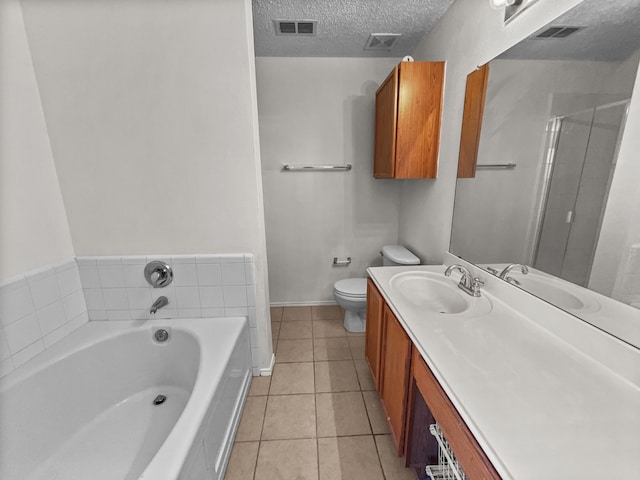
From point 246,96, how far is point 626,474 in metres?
1.82

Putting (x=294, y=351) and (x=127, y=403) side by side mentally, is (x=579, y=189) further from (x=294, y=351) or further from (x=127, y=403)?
(x=127, y=403)

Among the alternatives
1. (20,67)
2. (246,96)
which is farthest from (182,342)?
(20,67)

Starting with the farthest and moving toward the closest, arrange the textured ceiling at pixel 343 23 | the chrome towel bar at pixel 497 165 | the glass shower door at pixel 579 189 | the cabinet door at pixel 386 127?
the cabinet door at pixel 386 127
the textured ceiling at pixel 343 23
the chrome towel bar at pixel 497 165
the glass shower door at pixel 579 189

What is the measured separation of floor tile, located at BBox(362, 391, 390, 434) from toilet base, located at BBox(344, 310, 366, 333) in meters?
0.65

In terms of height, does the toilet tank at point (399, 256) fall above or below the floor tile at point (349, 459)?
above

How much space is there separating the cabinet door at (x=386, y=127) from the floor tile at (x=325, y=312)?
1.40 meters

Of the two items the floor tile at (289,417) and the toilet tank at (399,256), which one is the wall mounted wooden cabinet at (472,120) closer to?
the toilet tank at (399,256)

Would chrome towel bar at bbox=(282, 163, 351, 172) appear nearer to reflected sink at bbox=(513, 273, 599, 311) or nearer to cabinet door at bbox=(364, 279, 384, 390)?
cabinet door at bbox=(364, 279, 384, 390)

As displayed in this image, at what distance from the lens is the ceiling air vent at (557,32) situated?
35.1 inches

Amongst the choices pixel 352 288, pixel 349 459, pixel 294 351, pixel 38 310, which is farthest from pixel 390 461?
pixel 38 310

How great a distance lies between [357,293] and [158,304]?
1387 mm

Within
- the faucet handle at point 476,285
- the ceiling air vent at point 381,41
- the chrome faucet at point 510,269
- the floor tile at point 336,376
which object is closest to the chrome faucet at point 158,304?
the floor tile at point 336,376

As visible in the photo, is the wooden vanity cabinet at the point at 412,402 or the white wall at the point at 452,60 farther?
the white wall at the point at 452,60

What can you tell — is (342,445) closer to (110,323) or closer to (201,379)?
(201,379)
